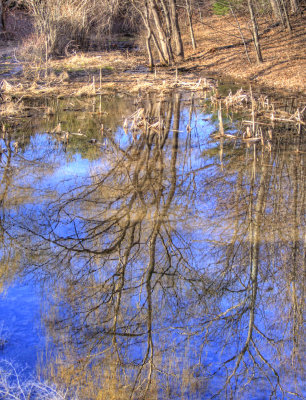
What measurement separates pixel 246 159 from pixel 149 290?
537 cm

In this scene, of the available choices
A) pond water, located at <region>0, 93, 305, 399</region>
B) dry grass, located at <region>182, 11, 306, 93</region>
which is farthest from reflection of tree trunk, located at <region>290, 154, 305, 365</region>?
dry grass, located at <region>182, 11, 306, 93</region>

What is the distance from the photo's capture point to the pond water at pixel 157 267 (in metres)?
4.99

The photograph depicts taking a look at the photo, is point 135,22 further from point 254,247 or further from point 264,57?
point 254,247

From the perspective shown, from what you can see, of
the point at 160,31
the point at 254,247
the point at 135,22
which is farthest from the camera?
the point at 135,22

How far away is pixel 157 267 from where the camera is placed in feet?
22.7

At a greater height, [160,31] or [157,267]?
[160,31]

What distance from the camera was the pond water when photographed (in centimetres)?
499

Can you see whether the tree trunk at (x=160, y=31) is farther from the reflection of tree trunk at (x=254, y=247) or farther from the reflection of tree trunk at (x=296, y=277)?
the reflection of tree trunk at (x=296, y=277)

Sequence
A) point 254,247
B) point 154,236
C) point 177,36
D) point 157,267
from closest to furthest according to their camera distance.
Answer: point 157,267
point 254,247
point 154,236
point 177,36

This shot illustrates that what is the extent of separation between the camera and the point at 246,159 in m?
10.9

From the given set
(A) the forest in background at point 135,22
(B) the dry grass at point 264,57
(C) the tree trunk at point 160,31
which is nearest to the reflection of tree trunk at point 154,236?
(B) the dry grass at point 264,57

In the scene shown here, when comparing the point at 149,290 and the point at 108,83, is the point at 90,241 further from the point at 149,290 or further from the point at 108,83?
the point at 108,83

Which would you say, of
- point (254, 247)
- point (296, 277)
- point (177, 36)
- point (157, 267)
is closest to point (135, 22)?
point (177, 36)

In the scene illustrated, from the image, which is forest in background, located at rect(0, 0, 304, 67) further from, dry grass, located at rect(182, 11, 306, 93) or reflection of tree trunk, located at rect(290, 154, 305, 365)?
reflection of tree trunk, located at rect(290, 154, 305, 365)
